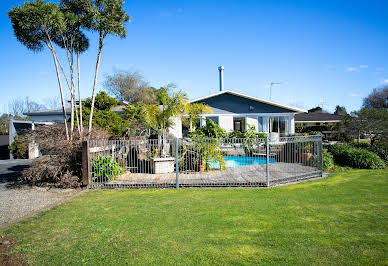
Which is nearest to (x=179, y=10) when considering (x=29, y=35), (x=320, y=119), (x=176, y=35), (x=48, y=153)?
(x=176, y=35)

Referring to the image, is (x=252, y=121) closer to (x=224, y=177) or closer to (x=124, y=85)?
(x=224, y=177)

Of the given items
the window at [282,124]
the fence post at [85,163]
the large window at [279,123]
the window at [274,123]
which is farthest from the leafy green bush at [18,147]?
the window at [282,124]

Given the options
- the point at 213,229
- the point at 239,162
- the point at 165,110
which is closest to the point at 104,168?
the point at 165,110

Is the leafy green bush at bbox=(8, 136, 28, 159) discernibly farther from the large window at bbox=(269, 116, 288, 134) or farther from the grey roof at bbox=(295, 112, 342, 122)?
the grey roof at bbox=(295, 112, 342, 122)

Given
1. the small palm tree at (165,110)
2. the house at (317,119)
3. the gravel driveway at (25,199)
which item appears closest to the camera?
the gravel driveway at (25,199)

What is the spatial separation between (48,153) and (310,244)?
844cm

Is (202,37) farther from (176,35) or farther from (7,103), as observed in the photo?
(7,103)

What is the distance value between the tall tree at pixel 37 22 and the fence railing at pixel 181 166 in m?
1.87

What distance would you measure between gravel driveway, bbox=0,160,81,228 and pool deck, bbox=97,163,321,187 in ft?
5.21

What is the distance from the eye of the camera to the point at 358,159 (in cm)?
1166

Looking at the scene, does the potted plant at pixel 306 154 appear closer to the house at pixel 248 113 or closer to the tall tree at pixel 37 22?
the house at pixel 248 113

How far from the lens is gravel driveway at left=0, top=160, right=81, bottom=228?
18.6 feet

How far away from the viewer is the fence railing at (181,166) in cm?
812

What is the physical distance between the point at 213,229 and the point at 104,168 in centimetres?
519
